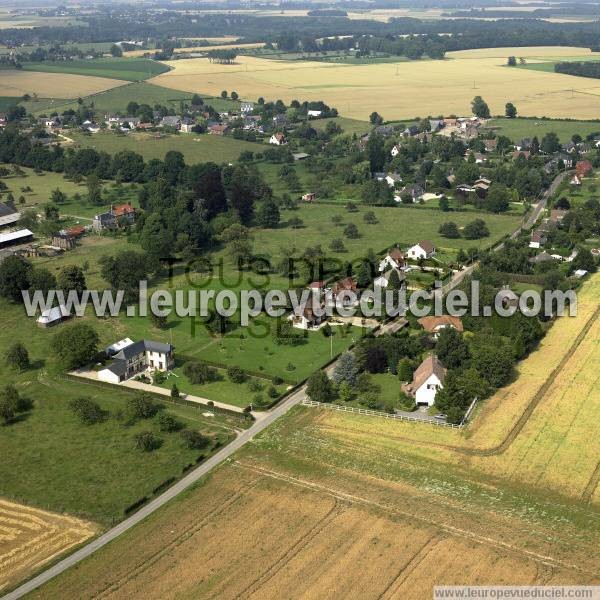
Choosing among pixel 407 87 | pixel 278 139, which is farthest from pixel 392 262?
pixel 407 87

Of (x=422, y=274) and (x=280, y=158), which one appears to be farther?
(x=280, y=158)

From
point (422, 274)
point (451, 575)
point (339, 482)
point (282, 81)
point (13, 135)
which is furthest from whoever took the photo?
point (282, 81)

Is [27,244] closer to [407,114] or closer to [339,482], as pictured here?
[339,482]

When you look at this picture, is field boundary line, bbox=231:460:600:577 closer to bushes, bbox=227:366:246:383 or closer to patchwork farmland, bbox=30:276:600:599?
patchwork farmland, bbox=30:276:600:599

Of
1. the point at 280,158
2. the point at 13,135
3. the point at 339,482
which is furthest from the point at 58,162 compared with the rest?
the point at 339,482

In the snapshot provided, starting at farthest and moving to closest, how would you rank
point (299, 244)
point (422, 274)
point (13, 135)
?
point (13, 135) → point (299, 244) → point (422, 274)

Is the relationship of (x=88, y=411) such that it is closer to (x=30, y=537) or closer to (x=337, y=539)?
(x=30, y=537)

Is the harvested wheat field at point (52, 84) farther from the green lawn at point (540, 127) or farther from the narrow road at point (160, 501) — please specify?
the narrow road at point (160, 501)
